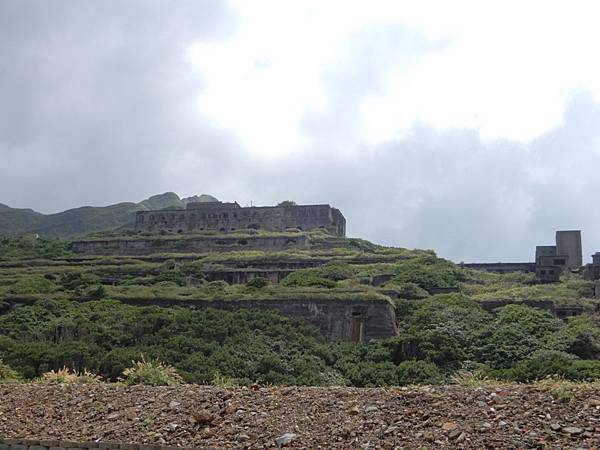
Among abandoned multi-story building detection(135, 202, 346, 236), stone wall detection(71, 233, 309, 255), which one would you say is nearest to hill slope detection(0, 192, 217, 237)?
abandoned multi-story building detection(135, 202, 346, 236)

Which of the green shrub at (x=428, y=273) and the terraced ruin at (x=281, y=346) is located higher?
the green shrub at (x=428, y=273)

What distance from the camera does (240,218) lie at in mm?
66938

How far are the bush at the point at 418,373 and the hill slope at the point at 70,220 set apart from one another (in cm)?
7853

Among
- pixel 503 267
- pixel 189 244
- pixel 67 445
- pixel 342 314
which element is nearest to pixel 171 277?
pixel 342 314

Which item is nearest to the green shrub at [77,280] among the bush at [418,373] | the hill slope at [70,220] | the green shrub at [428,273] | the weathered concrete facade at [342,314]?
the weathered concrete facade at [342,314]

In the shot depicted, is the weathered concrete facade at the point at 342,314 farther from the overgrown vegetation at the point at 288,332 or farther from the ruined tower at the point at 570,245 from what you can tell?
the ruined tower at the point at 570,245

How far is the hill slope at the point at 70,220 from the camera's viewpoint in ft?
340

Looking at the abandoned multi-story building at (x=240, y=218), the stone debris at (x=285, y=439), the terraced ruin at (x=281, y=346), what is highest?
the abandoned multi-story building at (x=240, y=218)

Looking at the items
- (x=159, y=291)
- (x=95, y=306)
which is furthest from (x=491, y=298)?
(x=95, y=306)

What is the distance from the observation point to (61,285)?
134 ft

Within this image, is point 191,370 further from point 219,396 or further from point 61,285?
point 61,285

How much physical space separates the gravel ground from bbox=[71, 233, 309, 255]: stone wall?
4520cm

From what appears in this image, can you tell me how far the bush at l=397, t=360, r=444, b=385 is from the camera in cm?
2301

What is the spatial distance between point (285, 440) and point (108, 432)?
2430 mm
